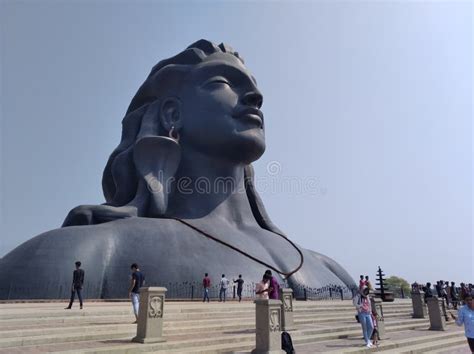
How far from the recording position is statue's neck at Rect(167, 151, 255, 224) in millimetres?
21500

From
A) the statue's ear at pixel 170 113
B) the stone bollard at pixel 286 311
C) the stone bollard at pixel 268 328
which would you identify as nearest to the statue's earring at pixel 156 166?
the statue's ear at pixel 170 113

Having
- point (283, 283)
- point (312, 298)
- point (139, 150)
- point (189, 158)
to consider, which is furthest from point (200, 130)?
point (312, 298)

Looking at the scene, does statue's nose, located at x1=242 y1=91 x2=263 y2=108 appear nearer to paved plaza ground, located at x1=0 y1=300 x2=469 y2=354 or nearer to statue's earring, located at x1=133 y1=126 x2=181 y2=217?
statue's earring, located at x1=133 y1=126 x2=181 y2=217

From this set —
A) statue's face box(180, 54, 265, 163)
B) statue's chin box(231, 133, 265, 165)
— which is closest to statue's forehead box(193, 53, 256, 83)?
statue's face box(180, 54, 265, 163)

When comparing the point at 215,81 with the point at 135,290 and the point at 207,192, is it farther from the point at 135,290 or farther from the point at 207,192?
the point at 135,290

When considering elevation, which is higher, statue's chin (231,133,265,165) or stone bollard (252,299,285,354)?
statue's chin (231,133,265,165)

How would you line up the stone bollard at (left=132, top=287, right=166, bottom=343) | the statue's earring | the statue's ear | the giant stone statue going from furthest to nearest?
1. the statue's ear
2. the statue's earring
3. the giant stone statue
4. the stone bollard at (left=132, top=287, right=166, bottom=343)

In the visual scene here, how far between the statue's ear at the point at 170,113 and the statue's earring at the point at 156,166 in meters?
1.02

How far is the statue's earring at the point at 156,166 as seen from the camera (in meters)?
20.2

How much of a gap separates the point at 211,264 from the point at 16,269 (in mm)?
7779

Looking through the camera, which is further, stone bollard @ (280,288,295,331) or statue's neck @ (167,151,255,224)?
statue's neck @ (167,151,255,224)

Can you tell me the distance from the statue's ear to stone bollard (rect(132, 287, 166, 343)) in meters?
15.3

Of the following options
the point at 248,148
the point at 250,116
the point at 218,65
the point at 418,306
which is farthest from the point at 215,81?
the point at 418,306

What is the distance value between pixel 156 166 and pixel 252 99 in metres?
6.55
